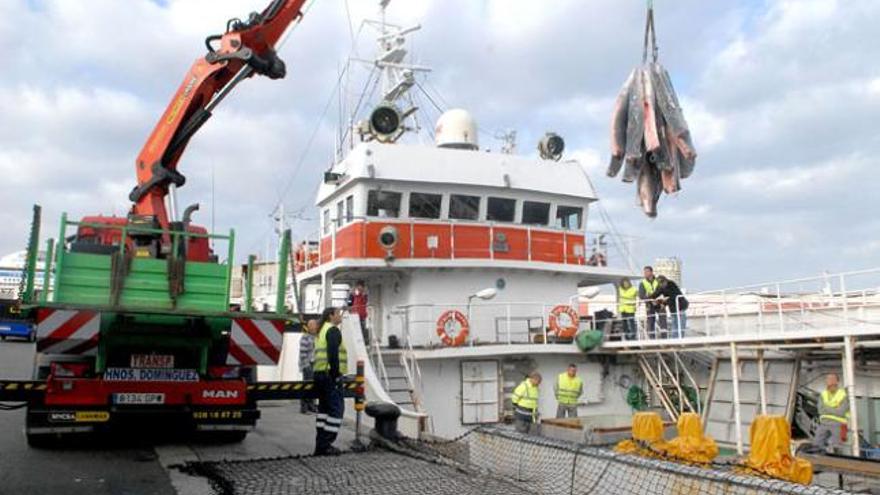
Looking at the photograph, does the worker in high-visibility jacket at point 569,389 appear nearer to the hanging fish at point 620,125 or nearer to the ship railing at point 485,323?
the ship railing at point 485,323

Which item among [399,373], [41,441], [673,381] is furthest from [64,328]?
[673,381]

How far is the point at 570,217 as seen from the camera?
1797cm

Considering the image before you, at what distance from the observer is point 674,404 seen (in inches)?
631

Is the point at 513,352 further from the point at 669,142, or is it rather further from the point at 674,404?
the point at 669,142

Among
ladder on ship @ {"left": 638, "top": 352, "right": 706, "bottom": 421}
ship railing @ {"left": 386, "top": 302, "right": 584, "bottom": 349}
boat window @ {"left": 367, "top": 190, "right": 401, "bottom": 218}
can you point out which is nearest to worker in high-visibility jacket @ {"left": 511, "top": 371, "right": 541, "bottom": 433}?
ship railing @ {"left": 386, "top": 302, "right": 584, "bottom": 349}

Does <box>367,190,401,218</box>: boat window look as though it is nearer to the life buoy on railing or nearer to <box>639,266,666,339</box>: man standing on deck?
the life buoy on railing

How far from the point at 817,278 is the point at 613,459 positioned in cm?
810

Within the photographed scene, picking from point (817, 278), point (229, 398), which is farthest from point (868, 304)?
point (229, 398)

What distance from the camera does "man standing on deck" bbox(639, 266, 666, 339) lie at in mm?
15398

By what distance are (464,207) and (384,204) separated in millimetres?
1831

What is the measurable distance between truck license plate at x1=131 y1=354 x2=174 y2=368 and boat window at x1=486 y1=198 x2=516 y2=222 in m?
9.60

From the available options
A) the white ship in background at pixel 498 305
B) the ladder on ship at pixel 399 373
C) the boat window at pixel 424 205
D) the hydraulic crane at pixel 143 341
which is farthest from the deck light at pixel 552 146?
the hydraulic crane at pixel 143 341

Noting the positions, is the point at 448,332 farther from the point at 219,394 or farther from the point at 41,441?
the point at 41,441

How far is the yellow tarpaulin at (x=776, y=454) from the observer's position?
19.7ft
